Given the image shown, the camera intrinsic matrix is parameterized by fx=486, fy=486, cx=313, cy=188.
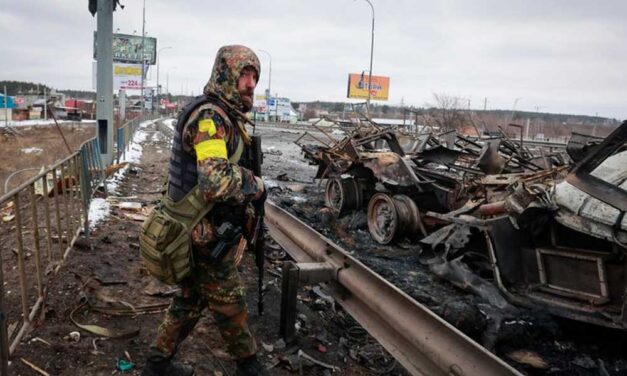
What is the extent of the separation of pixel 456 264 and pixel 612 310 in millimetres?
1528

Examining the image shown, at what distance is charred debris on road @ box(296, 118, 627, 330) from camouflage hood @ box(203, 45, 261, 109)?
2.53m

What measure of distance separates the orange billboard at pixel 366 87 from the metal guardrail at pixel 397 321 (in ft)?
220

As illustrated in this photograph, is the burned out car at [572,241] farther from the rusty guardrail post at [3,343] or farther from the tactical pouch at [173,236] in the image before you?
the rusty guardrail post at [3,343]

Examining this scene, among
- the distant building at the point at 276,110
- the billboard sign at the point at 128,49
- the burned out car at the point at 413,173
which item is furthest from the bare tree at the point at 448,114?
the distant building at the point at 276,110

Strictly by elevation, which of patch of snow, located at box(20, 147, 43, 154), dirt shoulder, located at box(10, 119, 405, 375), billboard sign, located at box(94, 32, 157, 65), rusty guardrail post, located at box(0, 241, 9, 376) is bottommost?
patch of snow, located at box(20, 147, 43, 154)

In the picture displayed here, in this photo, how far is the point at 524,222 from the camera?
12.8ft

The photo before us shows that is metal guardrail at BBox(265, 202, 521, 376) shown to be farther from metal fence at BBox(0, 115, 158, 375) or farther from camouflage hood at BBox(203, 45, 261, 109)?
metal fence at BBox(0, 115, 158, 375)

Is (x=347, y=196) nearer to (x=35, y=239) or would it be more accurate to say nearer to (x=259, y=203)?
(x=259, y=203)

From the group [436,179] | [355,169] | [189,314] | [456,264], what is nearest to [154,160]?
[355,169]

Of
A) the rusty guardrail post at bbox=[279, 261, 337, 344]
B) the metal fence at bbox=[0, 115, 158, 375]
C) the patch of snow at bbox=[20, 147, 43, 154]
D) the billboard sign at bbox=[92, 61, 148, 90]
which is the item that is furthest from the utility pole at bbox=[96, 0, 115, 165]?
the billboard sign at bbox=[92, 61, 148, 90]

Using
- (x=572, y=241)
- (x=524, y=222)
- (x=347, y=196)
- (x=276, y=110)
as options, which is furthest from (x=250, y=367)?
(x=276, y=110)

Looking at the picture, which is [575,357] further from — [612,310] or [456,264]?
[456,264]

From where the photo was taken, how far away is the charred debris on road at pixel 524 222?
351 centimetres

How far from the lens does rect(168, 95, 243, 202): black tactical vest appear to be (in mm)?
2533
